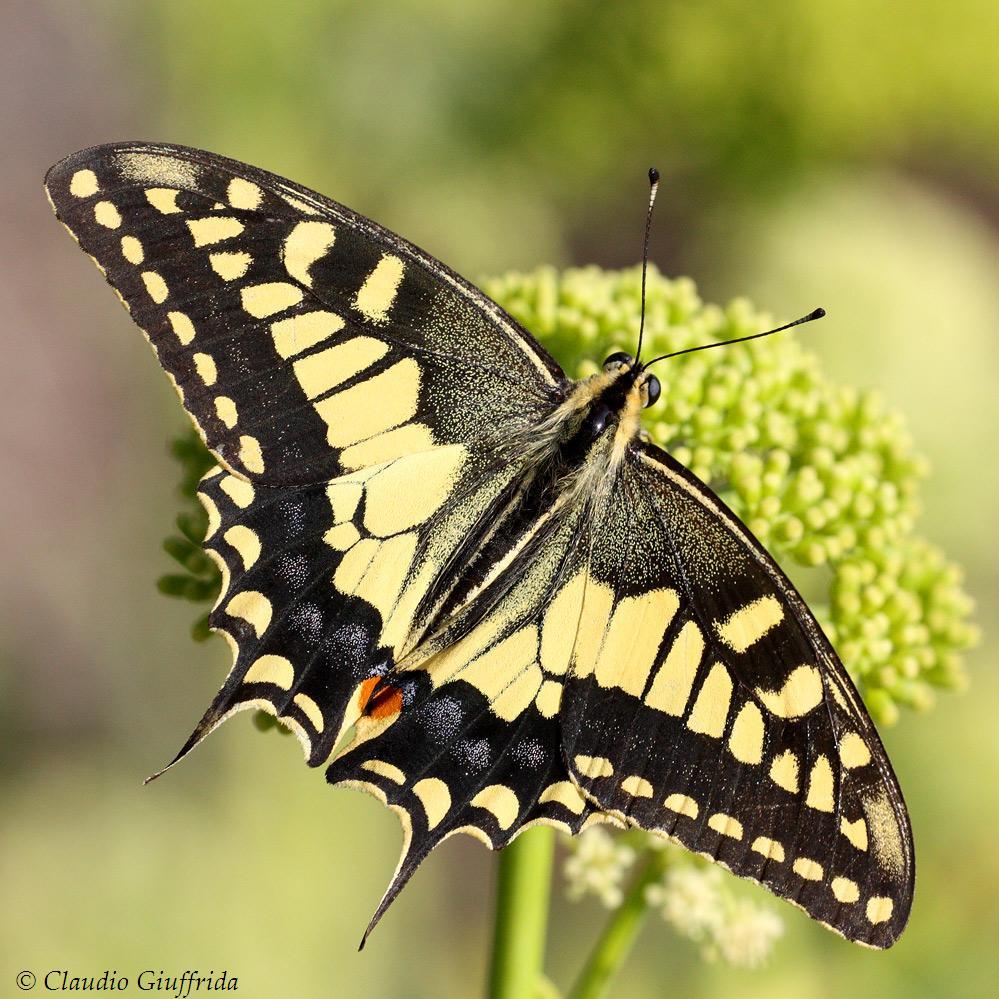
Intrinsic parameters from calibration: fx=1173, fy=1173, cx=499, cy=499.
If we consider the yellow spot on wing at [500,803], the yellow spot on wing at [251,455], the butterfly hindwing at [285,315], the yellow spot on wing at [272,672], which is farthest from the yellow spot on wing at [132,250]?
the yellow spot on wing at [500,803]

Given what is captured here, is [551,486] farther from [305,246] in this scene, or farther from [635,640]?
[305,246]

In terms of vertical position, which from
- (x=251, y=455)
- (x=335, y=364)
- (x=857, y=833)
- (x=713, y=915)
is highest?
(x=335, y=364)

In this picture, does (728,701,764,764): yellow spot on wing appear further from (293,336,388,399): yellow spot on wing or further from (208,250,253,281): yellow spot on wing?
(208,250,253,281): yellow spot on wing

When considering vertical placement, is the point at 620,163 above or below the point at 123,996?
above

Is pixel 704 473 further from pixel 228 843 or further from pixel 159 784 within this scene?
pixel 159 784

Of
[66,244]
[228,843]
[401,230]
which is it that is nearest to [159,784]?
[228,843]

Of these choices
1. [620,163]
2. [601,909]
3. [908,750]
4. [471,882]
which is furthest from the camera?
[471,882]

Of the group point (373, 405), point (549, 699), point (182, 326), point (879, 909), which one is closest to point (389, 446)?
point (373, 405)
